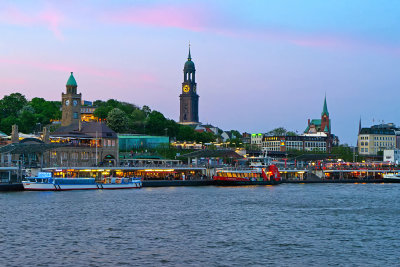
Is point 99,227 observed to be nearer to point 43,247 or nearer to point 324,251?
point 43,247

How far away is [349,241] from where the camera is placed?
57.2 meters

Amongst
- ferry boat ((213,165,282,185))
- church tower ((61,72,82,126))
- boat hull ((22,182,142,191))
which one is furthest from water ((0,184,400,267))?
church tower ((61,72,82,126))

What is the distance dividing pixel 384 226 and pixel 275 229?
1190 cm

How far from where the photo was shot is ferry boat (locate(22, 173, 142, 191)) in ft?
357

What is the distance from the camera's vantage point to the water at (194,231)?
48812 millimetres

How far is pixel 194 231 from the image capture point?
62250 mm

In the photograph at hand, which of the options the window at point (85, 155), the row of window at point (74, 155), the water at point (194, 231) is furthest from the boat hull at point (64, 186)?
the window at point (85, 155)

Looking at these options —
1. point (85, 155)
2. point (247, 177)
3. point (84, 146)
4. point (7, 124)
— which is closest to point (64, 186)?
point (85, 155)

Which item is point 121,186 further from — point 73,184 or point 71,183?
point 71,183

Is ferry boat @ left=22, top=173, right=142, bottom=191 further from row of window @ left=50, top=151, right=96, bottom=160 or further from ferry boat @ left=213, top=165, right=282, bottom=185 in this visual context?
row of window @ left=50, top=151, right=96, bottom=160

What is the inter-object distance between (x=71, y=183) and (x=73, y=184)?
0.43 meters

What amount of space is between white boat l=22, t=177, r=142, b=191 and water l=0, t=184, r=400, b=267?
11474 millimetres

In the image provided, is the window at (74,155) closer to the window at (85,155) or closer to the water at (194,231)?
the window at (85,155)

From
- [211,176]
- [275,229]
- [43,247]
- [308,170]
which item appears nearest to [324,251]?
[275,229]
